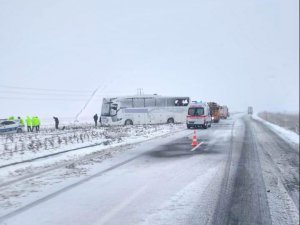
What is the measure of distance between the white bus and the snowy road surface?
187cm

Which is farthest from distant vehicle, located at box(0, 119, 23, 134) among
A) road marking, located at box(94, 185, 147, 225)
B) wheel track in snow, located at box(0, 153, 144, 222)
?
road marking, located at box(94, 185, 147, 225)

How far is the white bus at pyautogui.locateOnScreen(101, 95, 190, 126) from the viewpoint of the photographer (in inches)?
431

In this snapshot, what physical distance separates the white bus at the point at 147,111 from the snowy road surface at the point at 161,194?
1870 mm

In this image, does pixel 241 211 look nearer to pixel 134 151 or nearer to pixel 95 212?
pixel 95 212

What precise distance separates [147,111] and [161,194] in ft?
13.1

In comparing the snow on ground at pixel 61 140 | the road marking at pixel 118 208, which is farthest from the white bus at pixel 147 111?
the road marking at pixel 118 208

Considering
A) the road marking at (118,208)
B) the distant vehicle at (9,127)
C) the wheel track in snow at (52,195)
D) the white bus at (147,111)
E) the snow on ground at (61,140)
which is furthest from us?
the white bus at (147,111)

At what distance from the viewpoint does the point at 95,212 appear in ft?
24.9

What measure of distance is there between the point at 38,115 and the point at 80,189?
4629 mm

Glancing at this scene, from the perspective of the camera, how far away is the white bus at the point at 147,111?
1094 centimetres

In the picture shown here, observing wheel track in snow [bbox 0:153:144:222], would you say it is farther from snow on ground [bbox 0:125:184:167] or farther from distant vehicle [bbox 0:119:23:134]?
distant vehicle [bbox 0:119:23:134]

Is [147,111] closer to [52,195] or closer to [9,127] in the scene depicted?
[52,195]

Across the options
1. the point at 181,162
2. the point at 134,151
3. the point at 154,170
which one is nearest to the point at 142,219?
the point at 154,170

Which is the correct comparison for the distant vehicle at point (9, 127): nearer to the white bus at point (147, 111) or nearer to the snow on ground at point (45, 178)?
the snow on ground at point (45, 178)
